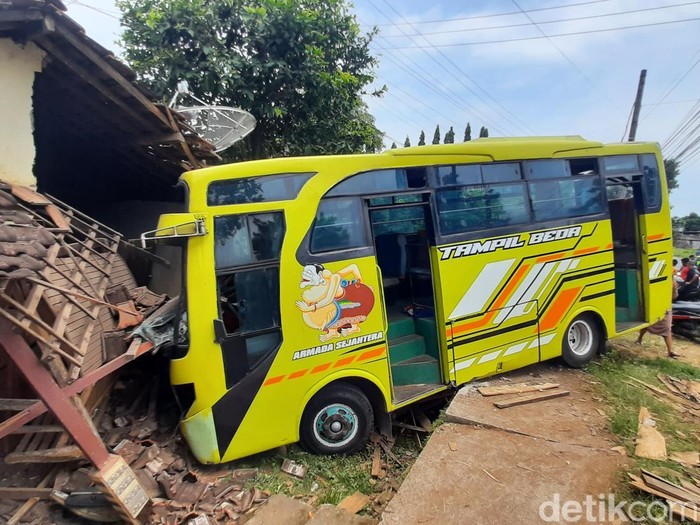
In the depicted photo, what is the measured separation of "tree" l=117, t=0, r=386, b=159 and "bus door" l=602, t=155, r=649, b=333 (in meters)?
6.00

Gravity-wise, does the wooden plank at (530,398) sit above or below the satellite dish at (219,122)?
below

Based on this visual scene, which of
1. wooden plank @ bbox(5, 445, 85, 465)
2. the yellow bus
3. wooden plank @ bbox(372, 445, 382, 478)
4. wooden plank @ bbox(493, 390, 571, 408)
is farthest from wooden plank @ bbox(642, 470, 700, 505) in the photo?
wooden plank @ bbox(5, 445, 85, 465)

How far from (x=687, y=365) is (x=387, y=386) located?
5.97m

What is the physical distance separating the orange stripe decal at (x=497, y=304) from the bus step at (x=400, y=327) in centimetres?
70

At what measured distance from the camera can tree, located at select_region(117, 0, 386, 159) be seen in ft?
27.8

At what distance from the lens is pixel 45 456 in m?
3.49

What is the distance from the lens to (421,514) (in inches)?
124

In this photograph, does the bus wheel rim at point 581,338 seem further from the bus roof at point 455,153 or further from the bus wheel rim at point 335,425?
the bus wheel rim at point 335,425

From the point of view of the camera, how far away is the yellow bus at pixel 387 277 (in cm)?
391

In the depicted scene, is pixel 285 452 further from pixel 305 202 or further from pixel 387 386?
pixel 305 202

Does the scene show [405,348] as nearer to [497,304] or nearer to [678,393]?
[497,304]

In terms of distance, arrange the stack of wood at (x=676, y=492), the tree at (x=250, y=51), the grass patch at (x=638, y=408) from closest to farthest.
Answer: the stack of wood at (x=676, y=492) → the grass patch at (x=638, y=408) → the tree at (x=250, y=51)

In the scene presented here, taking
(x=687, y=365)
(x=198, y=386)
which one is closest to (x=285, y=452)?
(x=198, y=386)

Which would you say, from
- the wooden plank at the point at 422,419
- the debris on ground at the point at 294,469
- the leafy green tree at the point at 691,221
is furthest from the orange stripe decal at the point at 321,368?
the leafy green tree at the point at 691,221
